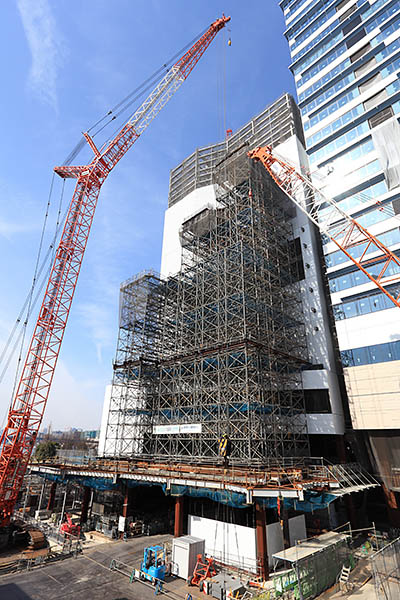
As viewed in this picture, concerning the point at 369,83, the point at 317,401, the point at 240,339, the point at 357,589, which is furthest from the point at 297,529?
the point at 369,83

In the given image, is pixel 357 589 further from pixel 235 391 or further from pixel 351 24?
pixel 351 24

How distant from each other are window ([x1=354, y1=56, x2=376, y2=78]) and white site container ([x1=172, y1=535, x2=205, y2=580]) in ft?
164

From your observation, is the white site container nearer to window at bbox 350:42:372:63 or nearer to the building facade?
the building facade

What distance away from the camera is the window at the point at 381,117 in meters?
36.2

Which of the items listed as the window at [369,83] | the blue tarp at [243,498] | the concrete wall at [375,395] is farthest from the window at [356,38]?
the blue tarp at [243,498]

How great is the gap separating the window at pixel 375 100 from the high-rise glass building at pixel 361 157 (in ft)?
0.36

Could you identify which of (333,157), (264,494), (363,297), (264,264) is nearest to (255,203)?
(264,264)

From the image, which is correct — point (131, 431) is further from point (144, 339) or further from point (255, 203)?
point (255, 203)

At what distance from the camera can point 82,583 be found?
61.4 ft

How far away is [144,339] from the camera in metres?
45.3

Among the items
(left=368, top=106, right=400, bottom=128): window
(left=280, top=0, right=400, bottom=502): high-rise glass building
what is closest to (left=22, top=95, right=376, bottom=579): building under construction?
(left=280, top=0, right=400, bottom=502): high-rise glass building

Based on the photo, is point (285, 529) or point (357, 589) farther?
point (285, 529)

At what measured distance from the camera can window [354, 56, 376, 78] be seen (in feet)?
128

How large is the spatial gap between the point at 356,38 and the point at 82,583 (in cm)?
5971
